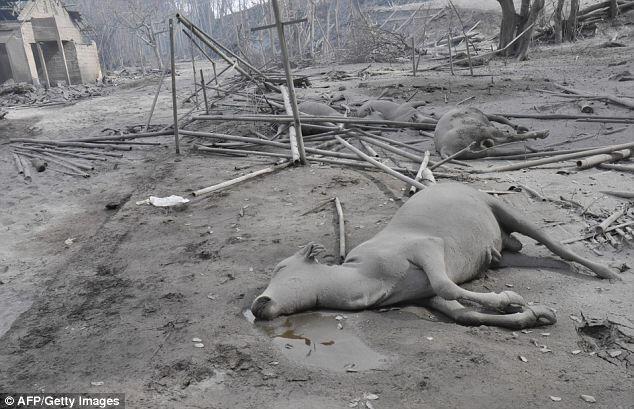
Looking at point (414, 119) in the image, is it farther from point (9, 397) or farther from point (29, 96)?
point (29, 96)

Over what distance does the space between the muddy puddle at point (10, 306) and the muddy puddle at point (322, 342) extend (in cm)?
204

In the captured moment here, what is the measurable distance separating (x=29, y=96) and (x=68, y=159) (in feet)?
53.3

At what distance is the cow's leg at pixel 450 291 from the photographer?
361 centimetres

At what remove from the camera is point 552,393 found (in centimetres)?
280

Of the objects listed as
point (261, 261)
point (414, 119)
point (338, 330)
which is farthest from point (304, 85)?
point (338, 330)

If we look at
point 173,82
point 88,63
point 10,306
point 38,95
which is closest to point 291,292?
point 10,306

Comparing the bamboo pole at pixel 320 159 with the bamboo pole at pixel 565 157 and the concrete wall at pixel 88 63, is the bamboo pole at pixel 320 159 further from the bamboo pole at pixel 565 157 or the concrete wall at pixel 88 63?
the concrete wall at pixel 88 63

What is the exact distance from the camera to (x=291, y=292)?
3607mm

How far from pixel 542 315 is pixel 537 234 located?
1.14 m

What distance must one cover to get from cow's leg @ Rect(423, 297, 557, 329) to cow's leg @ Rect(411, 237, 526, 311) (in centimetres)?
8

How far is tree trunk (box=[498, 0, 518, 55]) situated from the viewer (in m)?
18.6

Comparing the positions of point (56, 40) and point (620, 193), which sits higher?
point (56, 40)

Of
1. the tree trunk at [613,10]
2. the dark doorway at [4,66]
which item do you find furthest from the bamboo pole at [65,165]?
the dark doorway at [4,66]

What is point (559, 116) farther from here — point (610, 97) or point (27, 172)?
point (27, 172)
